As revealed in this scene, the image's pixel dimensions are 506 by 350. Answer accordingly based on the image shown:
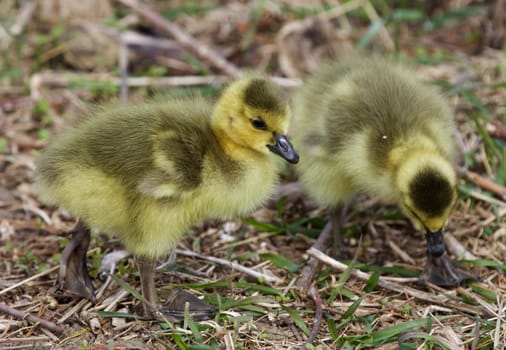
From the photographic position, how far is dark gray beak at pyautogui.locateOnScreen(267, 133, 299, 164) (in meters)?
2.45

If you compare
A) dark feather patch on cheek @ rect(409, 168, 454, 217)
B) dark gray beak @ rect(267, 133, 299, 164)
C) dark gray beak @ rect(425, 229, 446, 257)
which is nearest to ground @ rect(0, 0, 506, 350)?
dark gray beak @ rect(425, 229, 446, 257)

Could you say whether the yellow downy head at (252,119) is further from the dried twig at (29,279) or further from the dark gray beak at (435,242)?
the dried twig at (29,279)

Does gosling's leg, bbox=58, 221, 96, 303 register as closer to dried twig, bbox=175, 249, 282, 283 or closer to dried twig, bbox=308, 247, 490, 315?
dried twig, bbox=175, 249, 282, 283

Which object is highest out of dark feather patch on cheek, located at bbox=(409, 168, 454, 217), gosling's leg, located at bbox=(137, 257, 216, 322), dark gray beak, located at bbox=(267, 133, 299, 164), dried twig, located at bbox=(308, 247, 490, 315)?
dark gray beak, located at bbox=(267, 133, 299, 164)

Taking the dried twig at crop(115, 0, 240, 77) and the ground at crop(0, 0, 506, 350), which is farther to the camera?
the dried twig at crop(115, 0, 240, 77)

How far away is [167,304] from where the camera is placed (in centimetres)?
253

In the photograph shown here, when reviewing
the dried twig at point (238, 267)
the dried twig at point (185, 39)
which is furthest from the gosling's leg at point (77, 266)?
the dried twig at point (185, 39)

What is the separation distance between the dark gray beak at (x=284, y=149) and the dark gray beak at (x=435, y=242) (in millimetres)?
574

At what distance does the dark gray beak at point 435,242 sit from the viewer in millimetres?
2615

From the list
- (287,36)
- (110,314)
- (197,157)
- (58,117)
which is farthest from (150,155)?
(287,36)

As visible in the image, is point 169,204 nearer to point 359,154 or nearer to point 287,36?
point 359,154

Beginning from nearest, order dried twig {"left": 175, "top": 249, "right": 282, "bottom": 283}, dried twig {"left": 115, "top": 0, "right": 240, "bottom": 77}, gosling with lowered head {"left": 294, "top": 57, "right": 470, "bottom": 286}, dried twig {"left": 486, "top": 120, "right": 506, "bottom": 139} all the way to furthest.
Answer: gosling with lowered head {"left": 294, "top": 57, "right": 470, "bottom": 286} < dried twig {"left": 175, "top": 249, "right": 282, "bottom": 283} < dried twig {"left": 486, "top": 120, "right": 506, "bottom": 139} < dried twig {"left": 115, "top": 0, "right": 240, "bottom": 77}

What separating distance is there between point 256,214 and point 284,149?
2.67 ft

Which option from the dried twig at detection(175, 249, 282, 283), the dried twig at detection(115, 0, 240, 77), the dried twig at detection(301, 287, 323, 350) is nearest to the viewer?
the dried twig at detection(301, 287, 323, 350)
